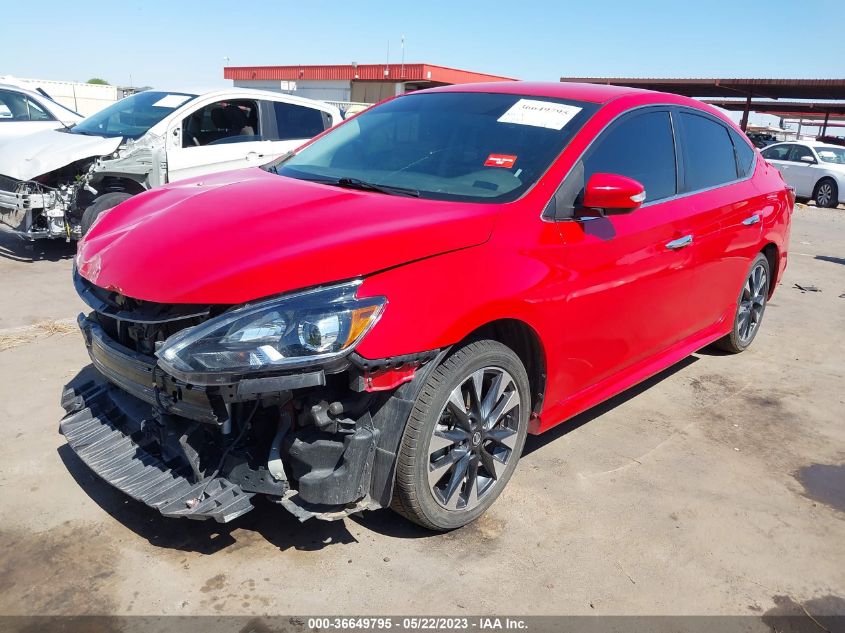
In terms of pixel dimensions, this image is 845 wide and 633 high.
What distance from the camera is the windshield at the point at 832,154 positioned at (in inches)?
715

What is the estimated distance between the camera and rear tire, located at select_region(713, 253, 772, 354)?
520 cm

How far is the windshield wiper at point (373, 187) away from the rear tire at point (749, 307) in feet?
9.63

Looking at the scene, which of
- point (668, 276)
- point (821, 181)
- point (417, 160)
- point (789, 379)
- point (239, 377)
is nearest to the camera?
point (239, 377)

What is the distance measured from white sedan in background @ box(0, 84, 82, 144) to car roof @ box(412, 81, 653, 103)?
719cm

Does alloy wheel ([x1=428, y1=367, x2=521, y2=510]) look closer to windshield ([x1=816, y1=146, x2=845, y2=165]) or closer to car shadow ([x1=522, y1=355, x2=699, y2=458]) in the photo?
car shadow ([x1=522, y1=355, x2=699, y2=458])

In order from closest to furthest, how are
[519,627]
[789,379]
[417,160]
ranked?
[519,627] → [417,160] → [789,379]

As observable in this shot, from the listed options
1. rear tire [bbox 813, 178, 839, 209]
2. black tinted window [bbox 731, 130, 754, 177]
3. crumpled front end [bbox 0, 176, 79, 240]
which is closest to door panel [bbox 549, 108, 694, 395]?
black tinted window [bbox 731, 130, 754, 177]

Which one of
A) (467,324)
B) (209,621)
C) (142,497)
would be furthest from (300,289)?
(209,621)

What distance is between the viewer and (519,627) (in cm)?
249

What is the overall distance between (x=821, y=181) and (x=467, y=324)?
18501 mm

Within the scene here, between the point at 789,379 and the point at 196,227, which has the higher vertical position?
the point at 196,227

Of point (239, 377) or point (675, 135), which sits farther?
point (675, 135)

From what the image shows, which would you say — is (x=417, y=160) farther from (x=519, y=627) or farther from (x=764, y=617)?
(x=764, y=617)

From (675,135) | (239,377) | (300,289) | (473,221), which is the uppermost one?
(675,135)
